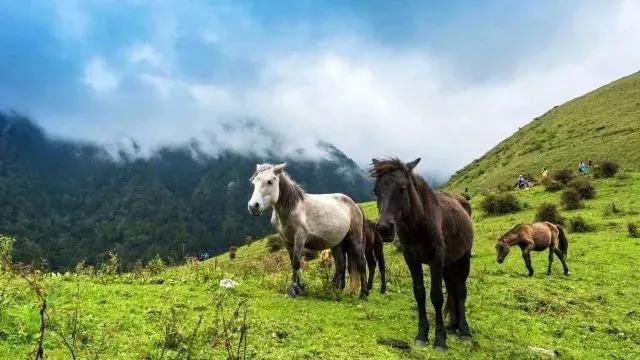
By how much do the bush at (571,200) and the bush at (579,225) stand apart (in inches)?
182

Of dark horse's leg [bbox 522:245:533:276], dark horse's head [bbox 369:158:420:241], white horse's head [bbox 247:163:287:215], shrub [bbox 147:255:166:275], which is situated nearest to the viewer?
dark horse's head [bbox 369:158:420:241]

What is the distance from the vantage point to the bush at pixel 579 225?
94.2 ft

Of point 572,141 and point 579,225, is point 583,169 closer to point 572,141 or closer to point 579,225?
point 572,141

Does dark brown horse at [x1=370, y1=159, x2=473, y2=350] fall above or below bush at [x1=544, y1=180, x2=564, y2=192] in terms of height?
below

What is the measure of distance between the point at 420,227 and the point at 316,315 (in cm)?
280

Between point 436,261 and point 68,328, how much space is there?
593 cm

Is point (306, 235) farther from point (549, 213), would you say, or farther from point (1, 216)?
point (1, 216)

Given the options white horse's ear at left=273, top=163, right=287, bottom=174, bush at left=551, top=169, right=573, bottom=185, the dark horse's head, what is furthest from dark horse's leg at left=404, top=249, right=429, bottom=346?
bush at left=551, top=169, right=573, bottom=185

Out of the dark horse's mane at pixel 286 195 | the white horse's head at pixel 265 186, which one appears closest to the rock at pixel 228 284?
the white horse's head at pixel 265 186

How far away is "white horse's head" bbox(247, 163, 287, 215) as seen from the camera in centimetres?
1158

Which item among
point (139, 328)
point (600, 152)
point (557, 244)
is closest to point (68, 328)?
point (139, 328)

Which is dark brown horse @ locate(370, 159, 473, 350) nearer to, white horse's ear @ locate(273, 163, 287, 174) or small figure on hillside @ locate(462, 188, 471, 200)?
white horse's ear @ locate(273, 163, 287, 174)

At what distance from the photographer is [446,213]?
1054cm

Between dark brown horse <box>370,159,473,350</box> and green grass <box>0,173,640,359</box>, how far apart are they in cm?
85
